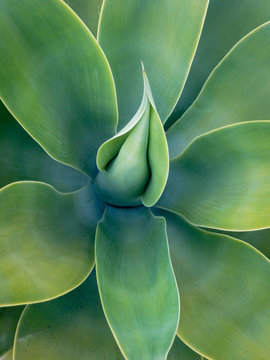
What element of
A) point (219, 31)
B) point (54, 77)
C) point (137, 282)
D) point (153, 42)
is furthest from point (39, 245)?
point (219, 31)

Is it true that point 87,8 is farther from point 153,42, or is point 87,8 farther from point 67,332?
point 67,332

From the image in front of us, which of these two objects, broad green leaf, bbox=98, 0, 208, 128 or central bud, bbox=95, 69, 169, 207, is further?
broad green leaf, bbox=98, 0, 208, 128

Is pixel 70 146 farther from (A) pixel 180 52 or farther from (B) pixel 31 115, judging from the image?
(A) pixel 180 52

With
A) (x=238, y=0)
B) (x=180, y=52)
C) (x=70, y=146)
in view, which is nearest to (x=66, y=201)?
(x=70, y=146)

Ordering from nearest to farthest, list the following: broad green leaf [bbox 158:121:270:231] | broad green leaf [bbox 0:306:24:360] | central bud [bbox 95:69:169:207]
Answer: central bud [bbox 95:69:169:207], broad green leaf [bbox 158:121:270:231], broad green leaf [bbox 0:306:24:360]

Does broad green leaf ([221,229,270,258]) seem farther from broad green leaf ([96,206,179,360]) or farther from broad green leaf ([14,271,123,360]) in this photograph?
broad green leaf ([14,271,123,360])

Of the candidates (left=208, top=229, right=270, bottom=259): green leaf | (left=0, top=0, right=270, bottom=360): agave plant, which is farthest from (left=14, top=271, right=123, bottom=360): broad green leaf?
(left=208, top=229, right=270, bottom=259): green leaf

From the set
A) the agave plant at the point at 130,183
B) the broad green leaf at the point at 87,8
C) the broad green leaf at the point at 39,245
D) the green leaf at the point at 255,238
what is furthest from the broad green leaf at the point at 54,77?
the green leaf at the point at 255,238

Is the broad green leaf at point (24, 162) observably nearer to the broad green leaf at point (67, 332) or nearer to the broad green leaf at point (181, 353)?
the broad green leaf at point (67, 332)
